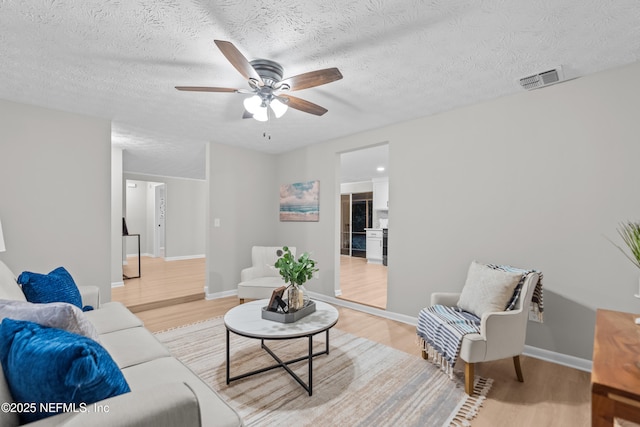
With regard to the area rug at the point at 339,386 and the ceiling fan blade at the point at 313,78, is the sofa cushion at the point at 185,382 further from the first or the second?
the ceiling fan blade at the point at 313,78

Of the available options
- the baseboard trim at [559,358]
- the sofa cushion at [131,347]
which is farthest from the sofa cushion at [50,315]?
the baseboard trim at [559,358]

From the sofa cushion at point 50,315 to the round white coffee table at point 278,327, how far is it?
1.01 m

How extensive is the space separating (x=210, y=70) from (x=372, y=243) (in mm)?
6577

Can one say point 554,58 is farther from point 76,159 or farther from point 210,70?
point 76,159

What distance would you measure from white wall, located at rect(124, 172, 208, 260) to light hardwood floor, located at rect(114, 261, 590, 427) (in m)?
4.94

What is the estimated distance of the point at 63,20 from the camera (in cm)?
173

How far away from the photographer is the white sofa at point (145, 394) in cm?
94

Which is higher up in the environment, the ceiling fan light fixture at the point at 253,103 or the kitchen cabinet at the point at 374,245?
the ceiling fan light fixture at the point at 253,103

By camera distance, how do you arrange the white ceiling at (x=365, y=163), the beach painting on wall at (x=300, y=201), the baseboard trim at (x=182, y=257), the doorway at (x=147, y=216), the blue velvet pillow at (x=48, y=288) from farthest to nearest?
the doorway at (x=147, y=216) → the baseboard trim at (x=182, y=257) → the white ceiling at (x=365, y=163) → the beach painting on wall at (x=300, y=201) → the blue velvet pillow at (x=48, y=288)

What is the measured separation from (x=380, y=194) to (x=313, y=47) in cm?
654

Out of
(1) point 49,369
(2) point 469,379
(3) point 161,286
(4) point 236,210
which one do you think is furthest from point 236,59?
(3) point 161,286

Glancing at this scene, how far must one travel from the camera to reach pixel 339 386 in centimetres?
218

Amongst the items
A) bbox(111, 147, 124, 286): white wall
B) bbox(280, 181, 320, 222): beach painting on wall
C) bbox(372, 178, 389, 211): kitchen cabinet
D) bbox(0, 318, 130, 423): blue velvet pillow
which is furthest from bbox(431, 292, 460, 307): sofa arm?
bbox(372, 178, 389, 211): kitchen cabinet

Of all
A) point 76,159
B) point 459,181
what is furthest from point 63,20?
point 459,181
